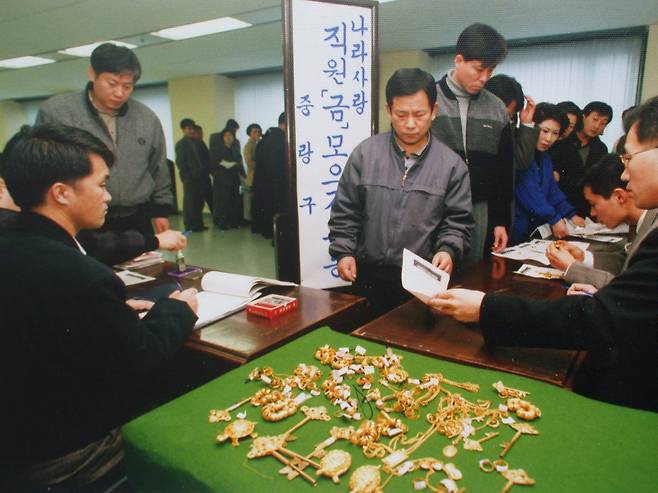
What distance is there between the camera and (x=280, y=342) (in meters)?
1.12

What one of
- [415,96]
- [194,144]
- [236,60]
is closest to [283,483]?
[415,96]

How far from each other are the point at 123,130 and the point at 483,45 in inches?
62.1

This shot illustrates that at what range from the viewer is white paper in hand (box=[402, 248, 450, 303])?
116 cm

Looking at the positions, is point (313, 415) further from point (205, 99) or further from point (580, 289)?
point (205, 99)

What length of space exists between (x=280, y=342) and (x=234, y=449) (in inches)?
16.2

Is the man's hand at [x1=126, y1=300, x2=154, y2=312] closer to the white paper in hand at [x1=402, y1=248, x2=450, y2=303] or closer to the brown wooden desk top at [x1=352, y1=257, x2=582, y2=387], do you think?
the brown wooden desk top at [x1=352, y1=257, x2=582, y2=387]

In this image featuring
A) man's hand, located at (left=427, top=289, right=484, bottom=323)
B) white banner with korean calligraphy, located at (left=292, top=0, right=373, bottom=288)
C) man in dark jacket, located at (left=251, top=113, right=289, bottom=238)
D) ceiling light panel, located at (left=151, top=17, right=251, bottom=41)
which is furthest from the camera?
man in dark jacket, located at (left=251, top=113, right=289, bottom=238)

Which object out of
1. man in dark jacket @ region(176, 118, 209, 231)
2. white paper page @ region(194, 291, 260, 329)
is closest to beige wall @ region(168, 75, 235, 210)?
man in dark jacket @ region(176, 118, 209, 231)

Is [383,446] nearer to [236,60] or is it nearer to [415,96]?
[415,96]

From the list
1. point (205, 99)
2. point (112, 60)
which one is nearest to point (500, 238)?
point (112, 60)

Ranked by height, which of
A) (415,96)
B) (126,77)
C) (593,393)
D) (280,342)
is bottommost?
(593,393)

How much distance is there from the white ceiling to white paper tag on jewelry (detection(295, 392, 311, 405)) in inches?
172

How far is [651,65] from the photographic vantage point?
504 centimetres

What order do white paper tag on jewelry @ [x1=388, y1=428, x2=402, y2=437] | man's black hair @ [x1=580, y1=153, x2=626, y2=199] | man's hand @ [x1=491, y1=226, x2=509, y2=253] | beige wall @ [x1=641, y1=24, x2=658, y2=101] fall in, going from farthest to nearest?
beige wall @ [x1=641, y1=24, x2=658, y2=101] → man's hand @ [x1=491, y1=226, x2=509, y2=253] → man's black hair @ [x1=580, y1=153, x2=626, y2=199] → white paper tag on jewelry @ [x1=388, y1=428, x2=402, y2=437]
